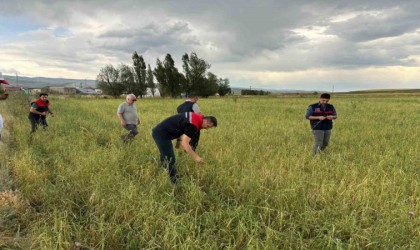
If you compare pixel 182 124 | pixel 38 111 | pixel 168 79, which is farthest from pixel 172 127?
Answer: pixel 168 79

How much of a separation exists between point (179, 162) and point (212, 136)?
3.50 m

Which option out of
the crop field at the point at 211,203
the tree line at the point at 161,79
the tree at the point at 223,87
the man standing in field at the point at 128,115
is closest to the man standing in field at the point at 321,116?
the crop field at the point at 211,203

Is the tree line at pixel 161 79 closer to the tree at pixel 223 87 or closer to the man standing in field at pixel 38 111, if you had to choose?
the tree at pixel 223 87

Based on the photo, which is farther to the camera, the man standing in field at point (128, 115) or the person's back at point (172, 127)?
the man standing in field at point (128, 115)

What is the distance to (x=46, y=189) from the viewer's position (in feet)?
14.4

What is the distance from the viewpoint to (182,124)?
485cm

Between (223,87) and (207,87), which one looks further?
(223,87)

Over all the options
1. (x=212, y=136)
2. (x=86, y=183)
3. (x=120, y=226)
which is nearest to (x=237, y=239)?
(x=120, y=226)

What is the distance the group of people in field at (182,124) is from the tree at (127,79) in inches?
2284

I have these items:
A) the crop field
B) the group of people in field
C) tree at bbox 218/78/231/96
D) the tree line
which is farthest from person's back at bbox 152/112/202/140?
tree at bbox 218/78/231/96

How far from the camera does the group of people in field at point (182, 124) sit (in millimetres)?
4465

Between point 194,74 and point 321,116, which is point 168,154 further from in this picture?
point 194,74

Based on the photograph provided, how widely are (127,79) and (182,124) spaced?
65.9 meters

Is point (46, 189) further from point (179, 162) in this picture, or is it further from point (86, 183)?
point (179, 162)
